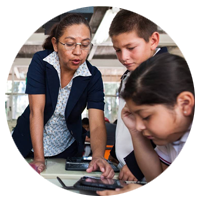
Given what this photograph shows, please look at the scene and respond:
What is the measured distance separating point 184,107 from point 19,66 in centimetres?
870

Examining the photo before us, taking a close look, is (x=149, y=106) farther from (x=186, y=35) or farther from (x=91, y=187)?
(x=186, y=35)

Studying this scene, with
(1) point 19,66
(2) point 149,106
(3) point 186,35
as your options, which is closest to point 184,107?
(2) point 149,106

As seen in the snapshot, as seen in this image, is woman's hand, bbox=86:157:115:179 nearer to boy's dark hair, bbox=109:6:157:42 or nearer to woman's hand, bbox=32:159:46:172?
woman's hand, bbox=32:159:46:172

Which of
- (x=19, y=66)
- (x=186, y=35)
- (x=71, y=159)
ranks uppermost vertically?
(x=186, y=35)

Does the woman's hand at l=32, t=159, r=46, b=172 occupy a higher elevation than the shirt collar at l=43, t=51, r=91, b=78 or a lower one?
lower

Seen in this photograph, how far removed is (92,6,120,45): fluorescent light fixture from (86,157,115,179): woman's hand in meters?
4.41

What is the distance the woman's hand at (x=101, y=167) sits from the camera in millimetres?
993

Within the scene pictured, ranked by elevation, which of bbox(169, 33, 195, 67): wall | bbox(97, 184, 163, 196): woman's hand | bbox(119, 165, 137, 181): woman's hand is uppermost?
bbox(169, 33, 195, 67): wall

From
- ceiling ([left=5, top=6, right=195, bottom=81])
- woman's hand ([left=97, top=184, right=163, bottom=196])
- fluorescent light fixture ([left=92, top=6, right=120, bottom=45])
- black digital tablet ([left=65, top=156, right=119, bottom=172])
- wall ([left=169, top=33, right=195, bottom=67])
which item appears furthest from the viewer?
wall ([left=169, top=33, right=195, bottom=67])

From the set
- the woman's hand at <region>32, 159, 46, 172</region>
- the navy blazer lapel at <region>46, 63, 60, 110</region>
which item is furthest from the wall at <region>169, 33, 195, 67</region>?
the woman's hand at <region>32, 159, 46, 172</region>

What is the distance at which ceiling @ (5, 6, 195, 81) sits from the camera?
571 centimetres

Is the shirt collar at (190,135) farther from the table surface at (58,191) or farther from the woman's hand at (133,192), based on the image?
the table surface at (58,191)

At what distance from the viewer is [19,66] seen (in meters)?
8.76
